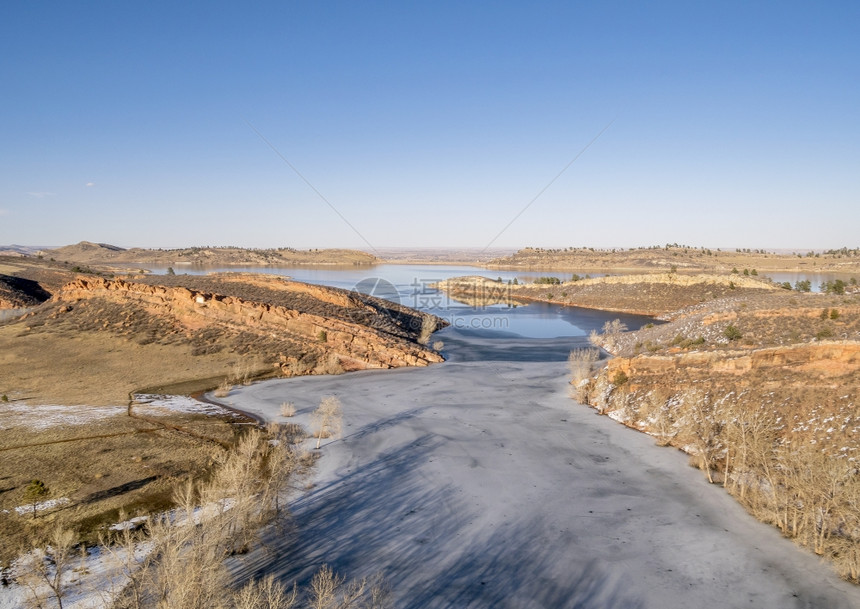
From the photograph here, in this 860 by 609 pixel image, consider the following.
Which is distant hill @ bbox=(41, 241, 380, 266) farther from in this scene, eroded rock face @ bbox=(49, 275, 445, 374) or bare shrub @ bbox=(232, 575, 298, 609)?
bare shrub @ bbox=(232, 575, 298, 609)

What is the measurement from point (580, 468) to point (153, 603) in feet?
36.3

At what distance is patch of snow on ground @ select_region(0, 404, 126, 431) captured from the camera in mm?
16922

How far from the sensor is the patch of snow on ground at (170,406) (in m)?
18.8

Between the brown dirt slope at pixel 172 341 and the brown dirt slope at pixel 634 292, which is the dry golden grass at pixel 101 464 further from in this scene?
the brown dirt slope at pixel 634 292

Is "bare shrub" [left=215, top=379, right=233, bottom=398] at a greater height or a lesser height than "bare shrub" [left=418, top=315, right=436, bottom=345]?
lesser

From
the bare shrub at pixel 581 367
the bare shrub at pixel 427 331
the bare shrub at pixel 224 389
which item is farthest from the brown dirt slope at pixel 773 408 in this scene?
the bare shrub at pixel 224 389

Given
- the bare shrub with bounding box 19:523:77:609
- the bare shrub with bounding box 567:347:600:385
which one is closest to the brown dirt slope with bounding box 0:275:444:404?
the bare shrub with bounding box 567:347:600:385

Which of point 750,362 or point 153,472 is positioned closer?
point 153,472

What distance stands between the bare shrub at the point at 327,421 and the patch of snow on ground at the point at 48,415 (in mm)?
7705

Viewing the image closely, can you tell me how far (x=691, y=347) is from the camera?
22062mm

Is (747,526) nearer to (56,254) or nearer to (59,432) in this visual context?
(59,432)

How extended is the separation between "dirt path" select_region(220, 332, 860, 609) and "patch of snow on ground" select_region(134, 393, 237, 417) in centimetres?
286

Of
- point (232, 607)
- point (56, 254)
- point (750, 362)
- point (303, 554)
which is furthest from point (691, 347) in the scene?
point (56, 254)

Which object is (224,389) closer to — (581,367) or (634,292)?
(581,367)
